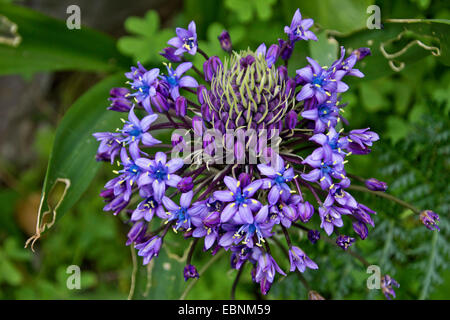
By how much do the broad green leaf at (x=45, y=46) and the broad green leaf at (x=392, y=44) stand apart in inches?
76.0

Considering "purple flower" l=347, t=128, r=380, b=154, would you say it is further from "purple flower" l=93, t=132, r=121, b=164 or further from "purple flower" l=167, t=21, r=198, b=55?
"purple flower" l=93, t=132, r=121, b=164

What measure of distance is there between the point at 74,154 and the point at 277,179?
150cm

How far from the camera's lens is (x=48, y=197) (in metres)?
2.37

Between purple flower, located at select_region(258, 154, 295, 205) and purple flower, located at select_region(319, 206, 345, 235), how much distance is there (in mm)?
203

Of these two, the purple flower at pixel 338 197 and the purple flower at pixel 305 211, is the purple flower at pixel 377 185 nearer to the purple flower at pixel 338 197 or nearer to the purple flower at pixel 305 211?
the purple flower at pixel 338 197

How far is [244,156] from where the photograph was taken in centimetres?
191

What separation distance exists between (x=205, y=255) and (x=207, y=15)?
2.19m

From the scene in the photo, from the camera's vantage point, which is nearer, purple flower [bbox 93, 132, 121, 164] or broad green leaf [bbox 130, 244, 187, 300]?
purple flower [bbox 93, 132, 121, 164]

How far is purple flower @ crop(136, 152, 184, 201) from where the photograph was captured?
1.77m

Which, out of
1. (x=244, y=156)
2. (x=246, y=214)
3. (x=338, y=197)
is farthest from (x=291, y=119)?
(x=246, y=214)
